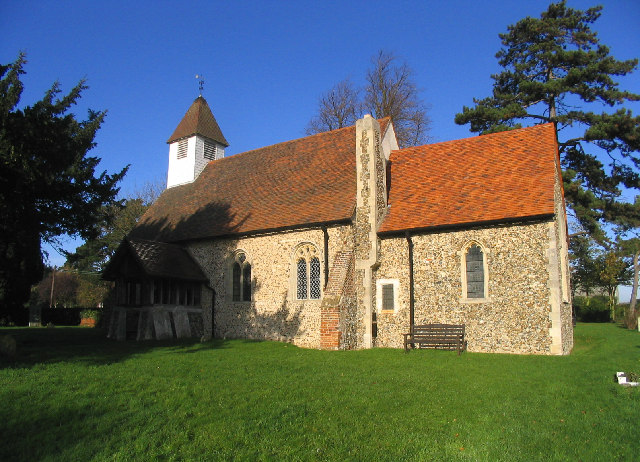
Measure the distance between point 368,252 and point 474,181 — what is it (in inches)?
174

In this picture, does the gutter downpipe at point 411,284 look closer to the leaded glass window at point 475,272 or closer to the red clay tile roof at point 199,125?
the leaded glass window at point 475,272

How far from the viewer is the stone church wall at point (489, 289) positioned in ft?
45.3

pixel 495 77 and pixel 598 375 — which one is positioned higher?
pixel 495 77

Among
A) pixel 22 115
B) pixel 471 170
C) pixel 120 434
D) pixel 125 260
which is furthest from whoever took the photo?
pixel 125 260

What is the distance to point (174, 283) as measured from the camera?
1909 centimetres

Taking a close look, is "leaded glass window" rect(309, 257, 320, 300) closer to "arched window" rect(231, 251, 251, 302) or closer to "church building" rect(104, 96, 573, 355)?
"church building" rect(104, 96, 573, 355)

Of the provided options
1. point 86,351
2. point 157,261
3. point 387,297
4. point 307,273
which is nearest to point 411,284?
point 387,297

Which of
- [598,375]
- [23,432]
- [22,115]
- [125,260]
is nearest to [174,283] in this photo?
[125,260]

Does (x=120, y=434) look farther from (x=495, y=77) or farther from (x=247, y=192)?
(x=495, y=77)

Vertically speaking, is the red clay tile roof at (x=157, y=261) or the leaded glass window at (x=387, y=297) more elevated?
the red clay tile roof at (x=157, y=261)

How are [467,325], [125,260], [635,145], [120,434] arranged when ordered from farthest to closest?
[635,145] < [125,260] < [467,325] < [120,434]

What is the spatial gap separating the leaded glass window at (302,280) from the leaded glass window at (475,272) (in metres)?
5.77

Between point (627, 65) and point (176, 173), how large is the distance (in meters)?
24.4

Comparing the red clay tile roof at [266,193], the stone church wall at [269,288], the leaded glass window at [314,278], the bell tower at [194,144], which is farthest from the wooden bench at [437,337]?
the bell tower at [194,144]
